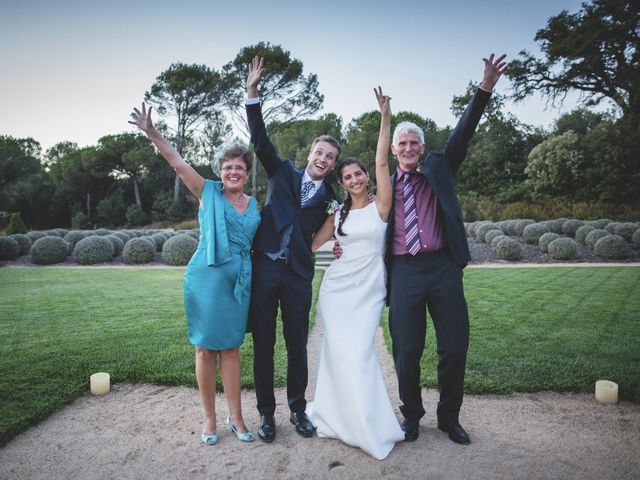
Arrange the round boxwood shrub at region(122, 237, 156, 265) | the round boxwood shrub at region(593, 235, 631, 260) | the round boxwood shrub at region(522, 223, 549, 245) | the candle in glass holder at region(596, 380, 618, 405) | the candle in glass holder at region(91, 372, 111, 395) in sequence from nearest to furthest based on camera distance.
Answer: the candle in glass holder at region(596, 380, 618, 405) → the candle in glass holder at region(91, 372, 111, 395) → the round boxwood shrub at region(593, 235, 631, 260) → the round boxwood shrub at region(122, 237, 156, 265) → the round boxwood shrub at region(522, 223, 549, 245)

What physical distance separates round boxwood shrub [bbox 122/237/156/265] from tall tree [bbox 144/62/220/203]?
756 inches

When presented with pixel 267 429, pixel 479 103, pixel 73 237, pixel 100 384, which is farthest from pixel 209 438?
pixel 73 237

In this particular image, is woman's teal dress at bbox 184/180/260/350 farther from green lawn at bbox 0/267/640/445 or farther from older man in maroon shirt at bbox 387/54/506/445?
green lawn at bbox 0/267/640/445

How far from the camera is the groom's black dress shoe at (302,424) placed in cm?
279

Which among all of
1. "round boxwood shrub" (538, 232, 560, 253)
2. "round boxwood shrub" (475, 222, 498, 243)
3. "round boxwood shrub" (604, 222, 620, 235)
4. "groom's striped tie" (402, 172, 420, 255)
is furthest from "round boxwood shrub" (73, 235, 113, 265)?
"round boxwood shrub" (604, 222, 620, 235)

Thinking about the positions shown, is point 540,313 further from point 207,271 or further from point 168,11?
point 168,11

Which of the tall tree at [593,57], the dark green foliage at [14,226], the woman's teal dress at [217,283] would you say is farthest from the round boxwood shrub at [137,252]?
the tall tree at [593,57]

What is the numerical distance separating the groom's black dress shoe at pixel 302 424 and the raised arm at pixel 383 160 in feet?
5.19

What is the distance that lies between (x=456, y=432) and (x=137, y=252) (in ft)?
40.9

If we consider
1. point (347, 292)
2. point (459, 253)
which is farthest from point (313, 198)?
Answer: point (459, 253)

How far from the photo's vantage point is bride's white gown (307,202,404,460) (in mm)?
2615

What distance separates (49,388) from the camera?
11.5 ft

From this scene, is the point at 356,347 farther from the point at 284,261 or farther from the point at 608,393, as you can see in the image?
the point at 608,393

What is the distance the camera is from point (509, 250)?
13.3 meters
